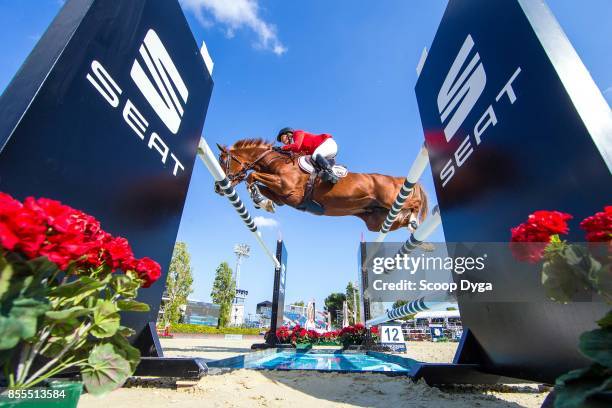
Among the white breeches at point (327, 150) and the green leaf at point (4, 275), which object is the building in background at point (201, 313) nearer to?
the white breeches at point (327, 150)

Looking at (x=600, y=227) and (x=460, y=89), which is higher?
(x=460, y=89)

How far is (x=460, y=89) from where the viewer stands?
2260mm

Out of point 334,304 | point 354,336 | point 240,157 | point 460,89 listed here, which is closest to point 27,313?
point 460,89

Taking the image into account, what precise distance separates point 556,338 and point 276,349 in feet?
18.9

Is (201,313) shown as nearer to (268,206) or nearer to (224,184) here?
(268,206)

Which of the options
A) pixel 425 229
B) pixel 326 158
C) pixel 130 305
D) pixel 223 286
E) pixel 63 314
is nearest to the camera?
pixel 63 314

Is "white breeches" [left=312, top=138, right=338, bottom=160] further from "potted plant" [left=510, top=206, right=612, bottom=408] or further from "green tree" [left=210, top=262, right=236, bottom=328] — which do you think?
"green tree" [left=210, top=262, right=236, bottom=328]

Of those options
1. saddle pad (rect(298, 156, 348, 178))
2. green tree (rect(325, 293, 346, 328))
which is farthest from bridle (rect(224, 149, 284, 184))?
green tree (rect(325, 293, 346, 328))

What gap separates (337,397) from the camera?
76.0 inches

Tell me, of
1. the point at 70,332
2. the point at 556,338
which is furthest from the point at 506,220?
the point at 70,332

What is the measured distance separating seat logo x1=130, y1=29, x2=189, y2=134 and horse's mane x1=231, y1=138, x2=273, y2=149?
1.44m

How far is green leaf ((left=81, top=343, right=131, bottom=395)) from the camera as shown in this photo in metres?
0.77

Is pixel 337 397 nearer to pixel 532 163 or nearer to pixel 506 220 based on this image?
pixel 506 220

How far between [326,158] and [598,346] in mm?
3253
